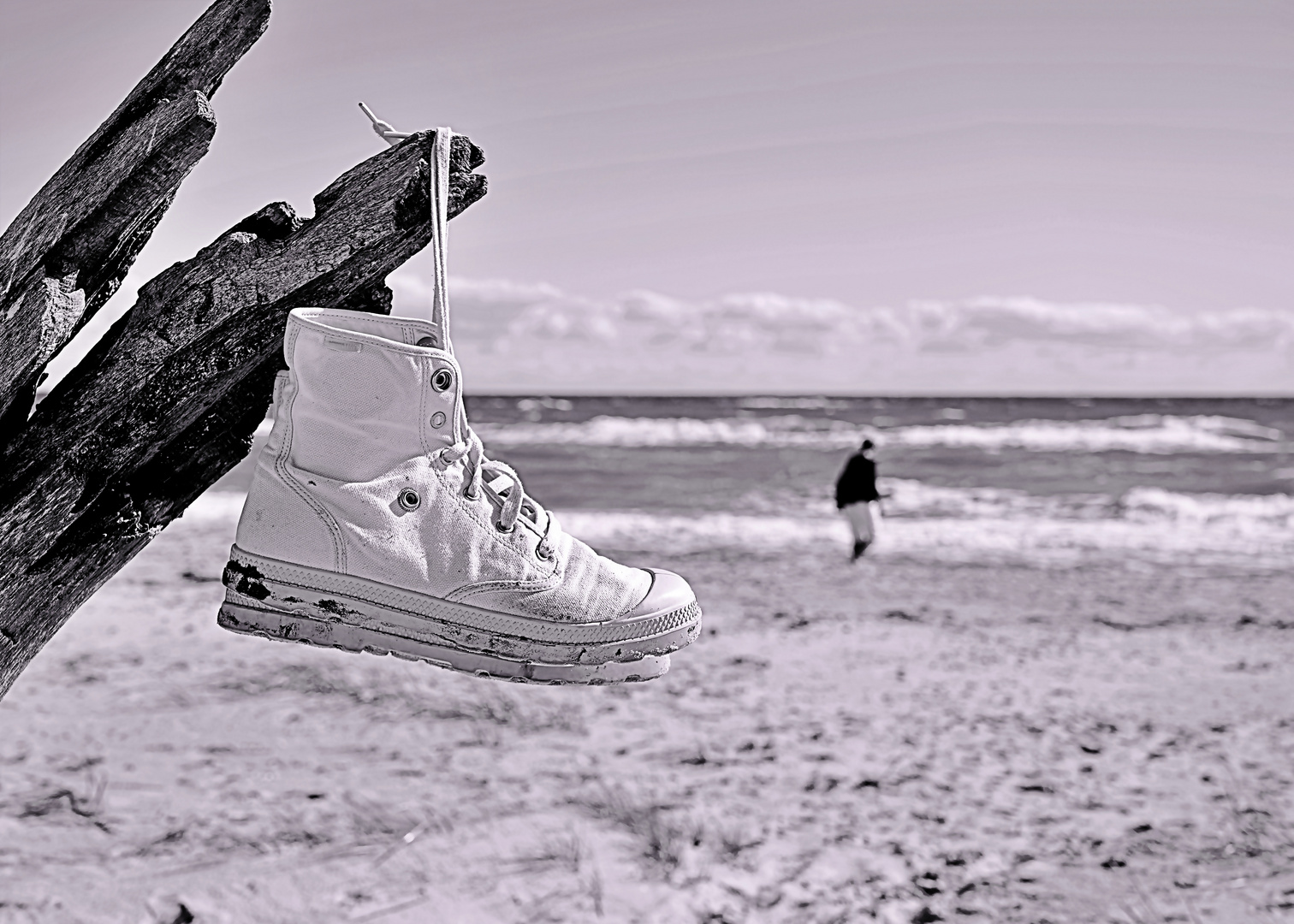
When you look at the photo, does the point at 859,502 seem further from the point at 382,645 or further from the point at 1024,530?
the point at 382,645

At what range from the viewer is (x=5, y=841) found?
4555mm

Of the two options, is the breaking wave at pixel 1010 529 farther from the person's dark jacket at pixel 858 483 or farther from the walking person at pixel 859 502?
the person's dark jacket at pixel 858 483

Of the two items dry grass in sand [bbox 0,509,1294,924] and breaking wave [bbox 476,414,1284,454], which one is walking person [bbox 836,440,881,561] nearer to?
dry grass in sand [bbox 0,509,1294,924]

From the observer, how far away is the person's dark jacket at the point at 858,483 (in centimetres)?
1272

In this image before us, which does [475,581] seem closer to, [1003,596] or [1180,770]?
[1180,770]

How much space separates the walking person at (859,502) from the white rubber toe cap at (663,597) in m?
11.1

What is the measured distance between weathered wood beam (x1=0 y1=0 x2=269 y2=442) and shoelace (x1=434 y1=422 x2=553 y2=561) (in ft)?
2.00

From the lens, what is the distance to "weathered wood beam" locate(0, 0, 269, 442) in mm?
1545

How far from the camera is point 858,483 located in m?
12.9

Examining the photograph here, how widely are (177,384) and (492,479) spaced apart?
1.64 ft

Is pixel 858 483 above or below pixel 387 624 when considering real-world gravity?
below

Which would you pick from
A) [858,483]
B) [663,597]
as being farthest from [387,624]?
[858,483]

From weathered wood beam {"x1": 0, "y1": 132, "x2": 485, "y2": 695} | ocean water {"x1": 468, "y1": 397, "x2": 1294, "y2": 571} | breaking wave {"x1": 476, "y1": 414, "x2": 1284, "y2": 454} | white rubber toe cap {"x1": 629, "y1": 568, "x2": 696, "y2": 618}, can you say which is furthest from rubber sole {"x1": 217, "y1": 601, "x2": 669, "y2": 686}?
breaking wave {"x1": 476, "y1": 414, "x2": 1284, "y2": 454}

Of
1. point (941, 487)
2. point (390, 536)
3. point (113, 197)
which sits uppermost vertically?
point (113, 197)
